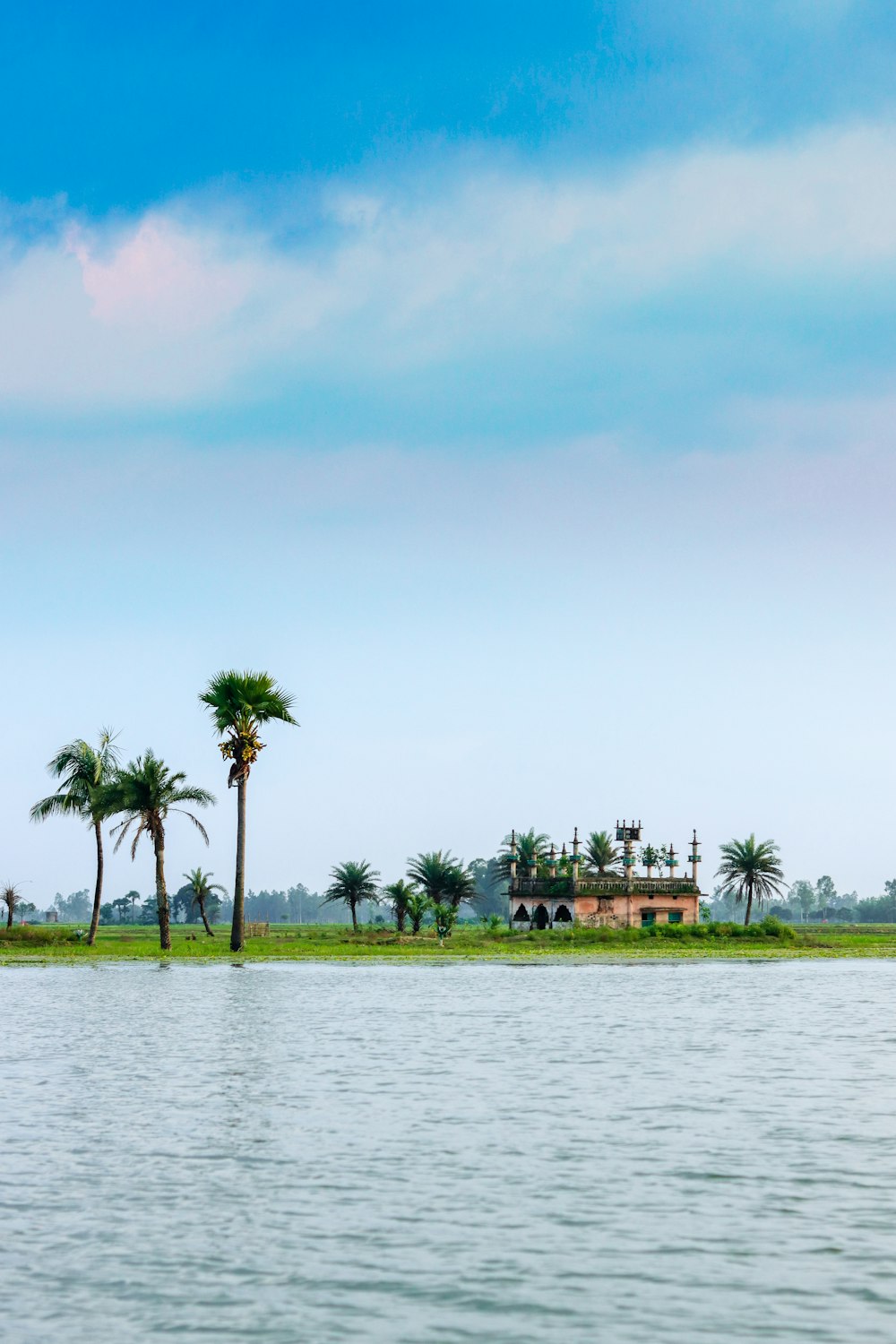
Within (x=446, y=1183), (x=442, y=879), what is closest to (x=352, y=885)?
(x=442, y=879)

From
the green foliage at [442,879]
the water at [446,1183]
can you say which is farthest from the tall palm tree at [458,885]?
the water at [446,1183]

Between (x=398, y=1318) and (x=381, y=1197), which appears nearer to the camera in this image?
(x=398, y=1318)

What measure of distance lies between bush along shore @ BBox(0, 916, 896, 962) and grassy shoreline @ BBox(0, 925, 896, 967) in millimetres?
48

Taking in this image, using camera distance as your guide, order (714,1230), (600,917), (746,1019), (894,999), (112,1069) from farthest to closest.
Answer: (600,917) → (894,999) → (746,1019) → (112,1069) → (714,1230)

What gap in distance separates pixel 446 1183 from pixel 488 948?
205ft

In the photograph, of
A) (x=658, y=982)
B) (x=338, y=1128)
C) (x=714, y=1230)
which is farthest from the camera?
(x=658, y=982)

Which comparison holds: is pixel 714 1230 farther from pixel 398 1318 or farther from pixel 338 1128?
pixel 338 1128

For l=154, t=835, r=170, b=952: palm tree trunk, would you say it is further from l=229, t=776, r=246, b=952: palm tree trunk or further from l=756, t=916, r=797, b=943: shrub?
l=756, t=916, r=797, b=943: shrub

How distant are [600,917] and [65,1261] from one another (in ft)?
292

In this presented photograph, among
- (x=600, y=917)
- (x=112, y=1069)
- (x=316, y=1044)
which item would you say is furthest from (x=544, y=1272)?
(x=600, y=917)

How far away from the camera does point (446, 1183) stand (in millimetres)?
16125

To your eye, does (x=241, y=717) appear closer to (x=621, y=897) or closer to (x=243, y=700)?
(x=243, y=700)

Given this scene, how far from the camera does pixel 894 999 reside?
→ 145 feet

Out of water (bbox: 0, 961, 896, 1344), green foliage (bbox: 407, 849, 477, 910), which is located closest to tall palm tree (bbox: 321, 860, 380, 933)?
green foliage (bbox: 407, 849, 477, 910)
